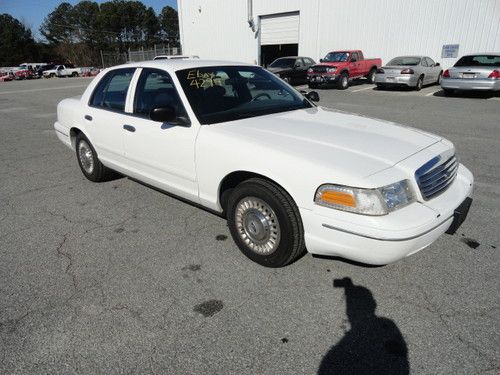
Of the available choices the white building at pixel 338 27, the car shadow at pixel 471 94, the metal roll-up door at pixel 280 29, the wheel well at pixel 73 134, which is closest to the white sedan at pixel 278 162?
the wheel well at pixel 73 134

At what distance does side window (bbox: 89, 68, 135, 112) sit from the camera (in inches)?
170

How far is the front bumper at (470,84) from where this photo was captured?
13.0 m

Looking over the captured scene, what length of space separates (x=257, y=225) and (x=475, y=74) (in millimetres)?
13504

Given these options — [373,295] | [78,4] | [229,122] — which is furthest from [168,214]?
[78,4]

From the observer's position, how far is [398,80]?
53.2ft

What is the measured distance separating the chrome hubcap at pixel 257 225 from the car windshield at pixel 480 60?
1402 cm

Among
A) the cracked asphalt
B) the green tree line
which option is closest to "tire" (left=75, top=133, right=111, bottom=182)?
the cracked asphalt

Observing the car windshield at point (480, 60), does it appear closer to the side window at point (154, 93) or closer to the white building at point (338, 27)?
the white building at point (338, 27)

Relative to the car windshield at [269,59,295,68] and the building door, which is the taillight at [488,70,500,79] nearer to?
the car windshield at [269,59,295,68]

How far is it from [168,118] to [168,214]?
1.25 meters

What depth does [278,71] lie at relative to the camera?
19.3 m

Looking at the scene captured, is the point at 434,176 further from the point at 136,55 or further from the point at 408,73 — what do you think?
the point at 136,55

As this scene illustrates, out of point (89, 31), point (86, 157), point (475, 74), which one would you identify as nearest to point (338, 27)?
point (475, 74)

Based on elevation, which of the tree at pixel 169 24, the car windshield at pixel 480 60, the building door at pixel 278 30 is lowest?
the car windshield at pixel 480 60
